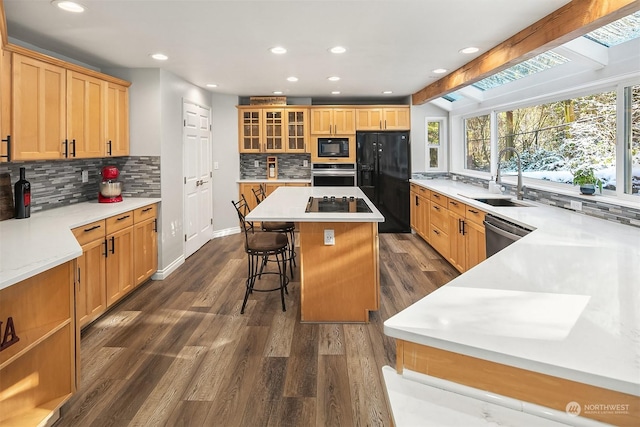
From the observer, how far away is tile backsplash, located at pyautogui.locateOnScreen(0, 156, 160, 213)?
3.24 meters

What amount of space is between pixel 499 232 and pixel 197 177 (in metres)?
4.09

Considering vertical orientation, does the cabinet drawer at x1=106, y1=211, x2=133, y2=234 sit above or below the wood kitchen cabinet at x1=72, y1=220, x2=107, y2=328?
above

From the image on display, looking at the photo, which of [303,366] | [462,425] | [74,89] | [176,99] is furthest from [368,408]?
[176,99]

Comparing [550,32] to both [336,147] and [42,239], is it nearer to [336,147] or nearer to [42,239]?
[42,239]

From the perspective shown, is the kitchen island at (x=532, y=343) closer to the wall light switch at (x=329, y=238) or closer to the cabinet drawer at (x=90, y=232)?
the wall light switch at (x=329, y=238)

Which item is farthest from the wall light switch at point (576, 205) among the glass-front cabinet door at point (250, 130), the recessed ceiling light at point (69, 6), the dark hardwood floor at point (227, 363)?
the glass-front cabinet door at point (250, 130)

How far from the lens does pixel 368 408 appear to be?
79.8 inches

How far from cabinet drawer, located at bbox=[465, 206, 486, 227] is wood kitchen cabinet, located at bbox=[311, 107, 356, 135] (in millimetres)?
3180

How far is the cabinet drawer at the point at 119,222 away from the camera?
3238mm

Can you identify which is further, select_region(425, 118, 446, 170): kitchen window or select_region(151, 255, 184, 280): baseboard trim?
select_region(425, 118, 446, 170): kitchen window

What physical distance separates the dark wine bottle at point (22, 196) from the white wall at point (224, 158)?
3522 millimetres

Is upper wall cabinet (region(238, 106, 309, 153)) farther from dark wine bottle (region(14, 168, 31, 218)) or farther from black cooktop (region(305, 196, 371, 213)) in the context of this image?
dark wine bottle (region(14, 168, 31, 218))

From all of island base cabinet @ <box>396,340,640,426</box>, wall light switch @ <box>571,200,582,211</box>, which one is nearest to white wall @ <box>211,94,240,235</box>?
wall light switch @ <box>571,200,582,211</box>

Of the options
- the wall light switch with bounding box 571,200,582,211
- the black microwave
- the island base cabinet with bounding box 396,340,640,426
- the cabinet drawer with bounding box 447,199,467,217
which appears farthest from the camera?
the black microwave
